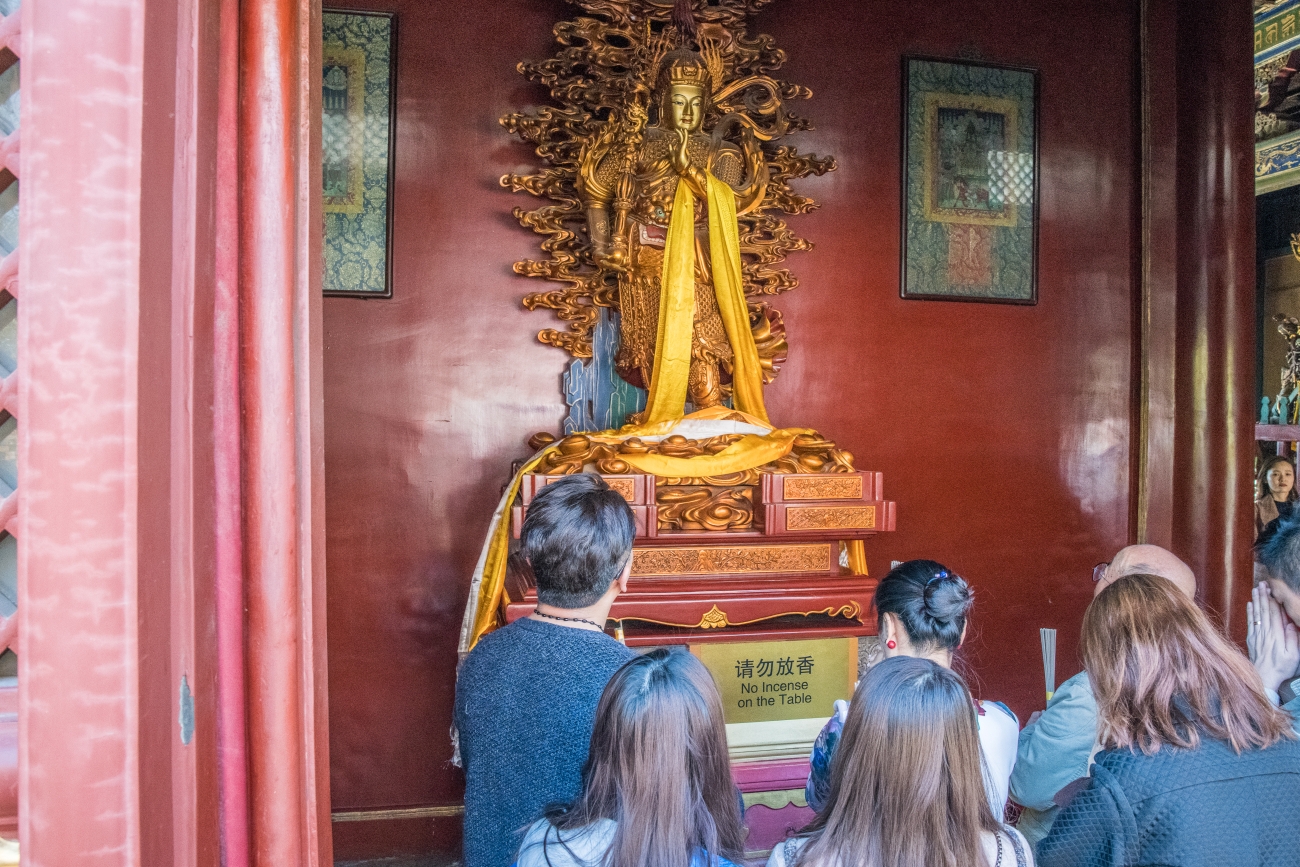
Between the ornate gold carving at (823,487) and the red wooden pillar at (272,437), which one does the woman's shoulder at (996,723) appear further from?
the ornate gold carving at (823,487)

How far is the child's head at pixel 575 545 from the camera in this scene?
1.31 meters

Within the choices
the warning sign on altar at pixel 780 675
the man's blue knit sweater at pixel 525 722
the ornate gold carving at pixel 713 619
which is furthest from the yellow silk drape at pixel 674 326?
the man's blue knit sweater at pixel 525 722

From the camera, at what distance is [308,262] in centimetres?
104

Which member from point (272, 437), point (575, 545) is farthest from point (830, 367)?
point (272, 437)

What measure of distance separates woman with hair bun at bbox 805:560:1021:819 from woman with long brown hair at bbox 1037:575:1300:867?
309 millimetres

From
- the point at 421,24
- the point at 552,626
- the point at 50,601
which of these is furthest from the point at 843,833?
the point at 421,24

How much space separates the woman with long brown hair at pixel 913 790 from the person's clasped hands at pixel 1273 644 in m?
0.84

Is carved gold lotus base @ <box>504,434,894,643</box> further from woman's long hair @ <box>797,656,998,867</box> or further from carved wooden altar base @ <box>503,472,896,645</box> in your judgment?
woman's long hair @ <box>797,656,998,867</box>

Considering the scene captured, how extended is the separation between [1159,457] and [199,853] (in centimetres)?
384

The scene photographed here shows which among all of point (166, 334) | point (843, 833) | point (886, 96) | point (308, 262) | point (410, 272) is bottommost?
point (843, 833)

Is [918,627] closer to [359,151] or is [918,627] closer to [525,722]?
[525,722]

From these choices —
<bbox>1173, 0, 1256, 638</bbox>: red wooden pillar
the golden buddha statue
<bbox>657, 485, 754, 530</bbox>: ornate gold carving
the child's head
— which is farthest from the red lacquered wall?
the child's head

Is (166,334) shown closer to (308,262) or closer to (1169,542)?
(308,262)

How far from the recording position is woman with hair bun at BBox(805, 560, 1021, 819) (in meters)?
1.49
